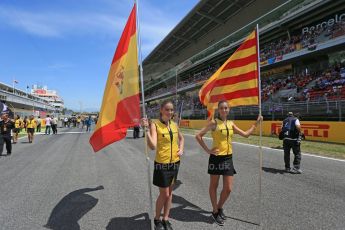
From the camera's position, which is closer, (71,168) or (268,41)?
(71,168)

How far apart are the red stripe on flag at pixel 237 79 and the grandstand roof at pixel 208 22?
32025mm

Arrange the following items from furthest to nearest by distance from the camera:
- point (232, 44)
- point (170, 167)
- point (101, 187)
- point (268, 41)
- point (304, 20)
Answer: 1. point (232, 44)
2. point (268, 41)
3. point (304, 20)
4. point (101, 187)
5. point (170, 167)

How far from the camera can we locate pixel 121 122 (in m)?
4.54

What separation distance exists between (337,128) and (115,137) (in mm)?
14250

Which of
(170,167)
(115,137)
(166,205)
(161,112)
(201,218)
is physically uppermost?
(161,112)

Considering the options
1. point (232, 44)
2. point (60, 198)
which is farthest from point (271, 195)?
point (232, 44)

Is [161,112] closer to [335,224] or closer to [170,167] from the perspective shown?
[170,167]

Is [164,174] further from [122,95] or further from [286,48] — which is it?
[286,48]

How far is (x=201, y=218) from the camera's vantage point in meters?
4.77

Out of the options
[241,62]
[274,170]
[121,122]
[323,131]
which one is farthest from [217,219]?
[323,131]

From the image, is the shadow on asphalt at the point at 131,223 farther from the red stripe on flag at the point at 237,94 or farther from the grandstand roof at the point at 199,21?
the grandstand roof at the point at 199,21

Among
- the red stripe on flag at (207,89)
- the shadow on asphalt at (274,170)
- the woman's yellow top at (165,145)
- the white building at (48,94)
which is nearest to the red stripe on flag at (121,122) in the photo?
the woman's yellow top at (165,145)

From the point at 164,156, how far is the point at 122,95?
1052mm

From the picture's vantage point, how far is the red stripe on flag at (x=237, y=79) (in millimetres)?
5561
